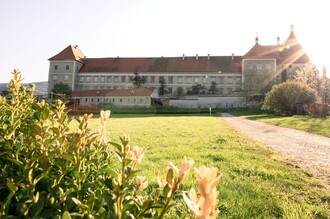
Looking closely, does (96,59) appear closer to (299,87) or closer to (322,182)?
(299,87)

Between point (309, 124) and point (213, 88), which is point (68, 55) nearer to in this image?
point (213, 88)

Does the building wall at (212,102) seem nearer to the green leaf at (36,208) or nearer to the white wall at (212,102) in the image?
the white wall at (212,102)

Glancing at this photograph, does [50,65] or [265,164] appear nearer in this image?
[265,164]

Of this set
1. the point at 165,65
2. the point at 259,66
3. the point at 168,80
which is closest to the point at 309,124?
the point at 259,66

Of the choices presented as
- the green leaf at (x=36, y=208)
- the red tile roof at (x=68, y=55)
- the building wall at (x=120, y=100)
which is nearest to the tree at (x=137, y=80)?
the building wall at (x=120, y=100)

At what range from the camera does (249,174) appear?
16.0ft

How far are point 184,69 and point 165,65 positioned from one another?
21.0 feet

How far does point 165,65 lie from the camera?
3226 inches

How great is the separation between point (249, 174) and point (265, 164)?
107 centimetres

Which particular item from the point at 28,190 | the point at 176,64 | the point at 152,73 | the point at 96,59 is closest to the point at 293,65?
the point at 176,64

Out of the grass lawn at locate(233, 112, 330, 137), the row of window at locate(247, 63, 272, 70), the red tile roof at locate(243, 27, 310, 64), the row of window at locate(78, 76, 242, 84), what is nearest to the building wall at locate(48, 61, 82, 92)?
the row of window at locate(78, 76, 242, 84)

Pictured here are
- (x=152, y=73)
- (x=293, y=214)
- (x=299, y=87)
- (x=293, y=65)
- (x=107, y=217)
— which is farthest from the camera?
(x=152, y=73)

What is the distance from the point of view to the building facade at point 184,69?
7519 centimetres

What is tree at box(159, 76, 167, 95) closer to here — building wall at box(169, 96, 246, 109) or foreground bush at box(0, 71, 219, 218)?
building wall at box(169, 96, 246, 109)
